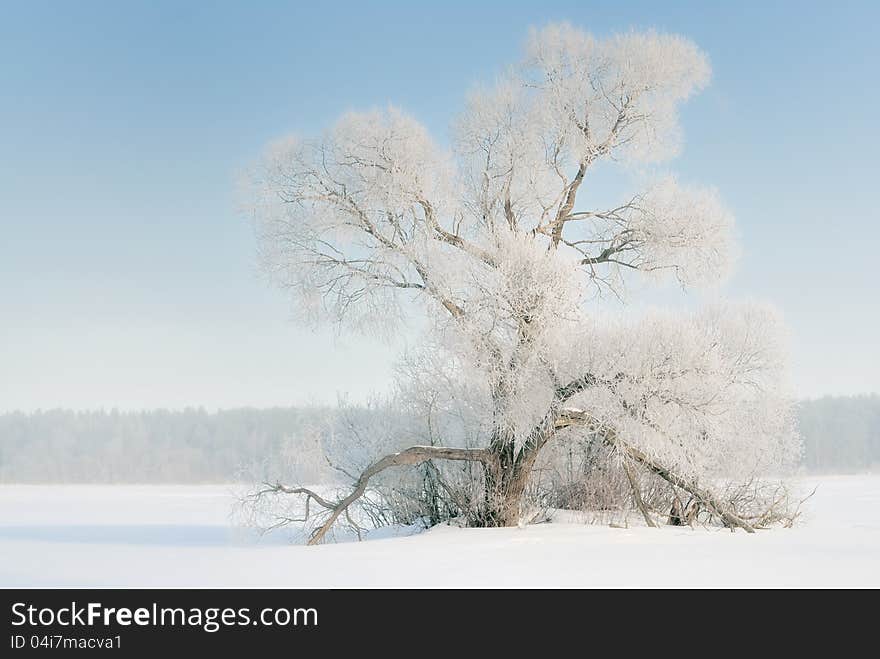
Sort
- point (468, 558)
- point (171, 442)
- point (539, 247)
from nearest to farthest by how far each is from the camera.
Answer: point (468, 558) → point (539, 247) → point (171, 442)

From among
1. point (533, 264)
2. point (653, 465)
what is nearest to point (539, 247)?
point (533, 264)

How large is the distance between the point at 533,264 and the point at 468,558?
480cm

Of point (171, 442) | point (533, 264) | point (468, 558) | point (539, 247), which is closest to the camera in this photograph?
point (468, 558)

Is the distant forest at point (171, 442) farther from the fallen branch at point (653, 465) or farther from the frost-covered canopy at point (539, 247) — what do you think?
the fallen branch at point (653, 465)

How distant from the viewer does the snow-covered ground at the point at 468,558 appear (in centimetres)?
952

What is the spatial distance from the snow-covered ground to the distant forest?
38.1 metres

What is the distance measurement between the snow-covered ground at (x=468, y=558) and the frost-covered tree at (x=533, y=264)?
1507 mm

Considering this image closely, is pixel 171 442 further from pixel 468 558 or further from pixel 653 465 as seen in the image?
pixel 468 558

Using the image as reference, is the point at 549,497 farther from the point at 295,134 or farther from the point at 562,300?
the point at 295,134

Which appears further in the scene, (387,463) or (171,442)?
(171,442)

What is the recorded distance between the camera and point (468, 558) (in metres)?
11.1

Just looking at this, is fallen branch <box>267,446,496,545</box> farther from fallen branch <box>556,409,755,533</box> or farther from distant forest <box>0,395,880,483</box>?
distant forest <box>0,395,880,483</box>
